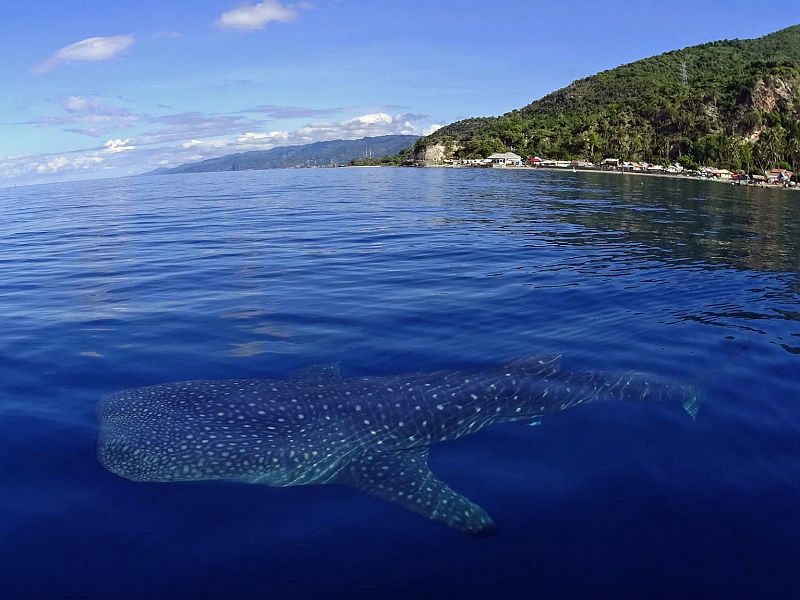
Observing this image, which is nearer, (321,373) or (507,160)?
(321,373)

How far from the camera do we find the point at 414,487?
7.91 meters

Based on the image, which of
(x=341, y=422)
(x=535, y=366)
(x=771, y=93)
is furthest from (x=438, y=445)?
(x=771, y=93)

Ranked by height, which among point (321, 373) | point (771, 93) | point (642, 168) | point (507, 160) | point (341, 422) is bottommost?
point (341, 422)

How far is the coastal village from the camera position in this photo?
107 metres

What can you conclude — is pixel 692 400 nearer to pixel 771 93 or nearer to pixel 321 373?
pixel 321 373

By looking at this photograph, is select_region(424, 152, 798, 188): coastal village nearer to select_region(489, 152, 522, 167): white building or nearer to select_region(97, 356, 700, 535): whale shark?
select_region(489, 152, 522, 167): white building

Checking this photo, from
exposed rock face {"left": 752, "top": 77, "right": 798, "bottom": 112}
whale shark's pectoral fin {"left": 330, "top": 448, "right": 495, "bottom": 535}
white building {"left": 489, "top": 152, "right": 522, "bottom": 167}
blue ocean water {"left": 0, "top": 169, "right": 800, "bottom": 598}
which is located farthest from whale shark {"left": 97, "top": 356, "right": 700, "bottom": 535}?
exposed rock face {"left": 752, "top": 77, "right": 798, "bottom": 112}

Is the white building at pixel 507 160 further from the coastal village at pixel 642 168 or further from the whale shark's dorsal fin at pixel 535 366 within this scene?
the whale shark's dorsal fin at pixel 535 366

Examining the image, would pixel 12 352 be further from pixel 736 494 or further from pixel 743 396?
pixel 743 396

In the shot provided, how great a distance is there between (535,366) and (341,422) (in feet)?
13.8

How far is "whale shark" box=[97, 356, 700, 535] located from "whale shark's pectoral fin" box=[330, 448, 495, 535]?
0.01 meters

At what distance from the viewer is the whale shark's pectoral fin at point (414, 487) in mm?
7254

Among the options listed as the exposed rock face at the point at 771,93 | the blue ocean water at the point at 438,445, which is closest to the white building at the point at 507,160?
the exposed rock face at the point at 771,93

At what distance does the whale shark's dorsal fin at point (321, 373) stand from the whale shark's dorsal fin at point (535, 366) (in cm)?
318
